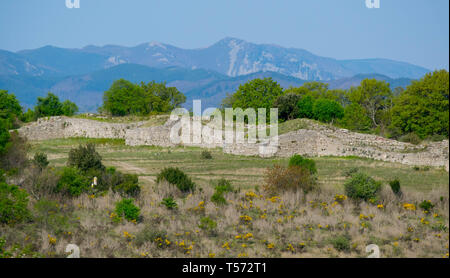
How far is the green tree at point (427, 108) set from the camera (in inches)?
1143

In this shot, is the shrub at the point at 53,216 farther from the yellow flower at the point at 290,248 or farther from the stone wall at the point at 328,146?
the stone wall at the point at 328,146

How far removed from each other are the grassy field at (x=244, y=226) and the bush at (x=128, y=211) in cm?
25

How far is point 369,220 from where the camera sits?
1180cm

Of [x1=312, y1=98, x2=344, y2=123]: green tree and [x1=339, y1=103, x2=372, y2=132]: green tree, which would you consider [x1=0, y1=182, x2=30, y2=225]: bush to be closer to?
[x1=312, y1=98, x2=344, y2=123]: green tree

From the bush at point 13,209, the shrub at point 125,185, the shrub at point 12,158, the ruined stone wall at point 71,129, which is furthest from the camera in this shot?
the ruined stone wall at point 71,129

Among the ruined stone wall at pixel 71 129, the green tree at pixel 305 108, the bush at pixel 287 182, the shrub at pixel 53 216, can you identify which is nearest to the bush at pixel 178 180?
the bush at pixel 287 182

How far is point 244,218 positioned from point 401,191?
579 cm

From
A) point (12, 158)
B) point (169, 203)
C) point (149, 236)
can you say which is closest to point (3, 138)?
point (12, 158)

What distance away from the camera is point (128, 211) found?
11.8m

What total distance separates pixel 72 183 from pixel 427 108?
25.0m

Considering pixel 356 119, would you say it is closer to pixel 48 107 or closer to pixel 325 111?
pixel 325 111

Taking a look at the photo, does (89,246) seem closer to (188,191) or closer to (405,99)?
(188,191)

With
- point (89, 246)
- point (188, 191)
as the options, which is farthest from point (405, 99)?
point (89, 246)

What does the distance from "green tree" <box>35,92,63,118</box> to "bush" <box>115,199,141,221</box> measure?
154 feet
